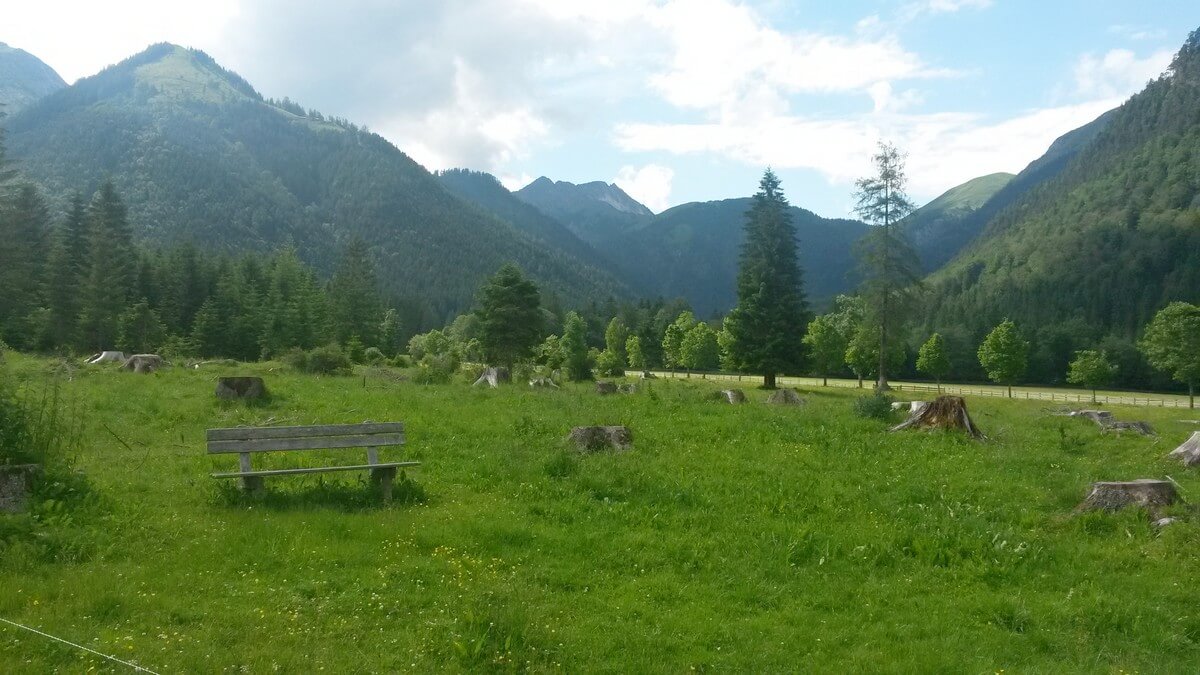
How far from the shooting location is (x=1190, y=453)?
1496cm

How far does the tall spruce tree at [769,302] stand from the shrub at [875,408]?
34096mm

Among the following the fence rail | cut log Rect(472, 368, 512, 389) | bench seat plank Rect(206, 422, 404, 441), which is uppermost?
bench seat plank Rect(206, 422, 404, 441)

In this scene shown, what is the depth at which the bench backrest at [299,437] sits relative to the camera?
9.96 meters

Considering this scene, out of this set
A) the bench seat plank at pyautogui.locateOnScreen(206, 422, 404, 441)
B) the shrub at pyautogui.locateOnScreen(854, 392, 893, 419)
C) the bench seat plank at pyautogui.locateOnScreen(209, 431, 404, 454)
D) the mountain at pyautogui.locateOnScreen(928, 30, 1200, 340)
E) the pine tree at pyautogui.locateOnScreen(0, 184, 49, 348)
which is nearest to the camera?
the bench seat plank at pyautogui.locateOnScreen(209, 431, 404, 454)

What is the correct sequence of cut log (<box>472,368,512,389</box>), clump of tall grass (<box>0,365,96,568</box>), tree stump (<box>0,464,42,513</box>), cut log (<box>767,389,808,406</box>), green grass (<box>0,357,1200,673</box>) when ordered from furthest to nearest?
1. cut log (<box>472,368,512,389</box>)
2. cut log (<box>767,389,808,406</box>)
3. tree stump (<box>0,464,42,513</box>)
4. clump of tall grass (<box>0,365,96,568</box>)
5. green grass (<box>0,357,1200,673</box>)

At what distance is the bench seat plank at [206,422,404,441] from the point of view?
32.9 feet

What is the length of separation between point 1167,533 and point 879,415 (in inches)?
396

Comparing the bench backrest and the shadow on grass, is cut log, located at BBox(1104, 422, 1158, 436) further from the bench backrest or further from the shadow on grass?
the bench backrest

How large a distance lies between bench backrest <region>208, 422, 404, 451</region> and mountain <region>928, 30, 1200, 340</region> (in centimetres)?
13966

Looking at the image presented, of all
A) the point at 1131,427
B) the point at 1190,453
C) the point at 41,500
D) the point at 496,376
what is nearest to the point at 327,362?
the point at 496,376

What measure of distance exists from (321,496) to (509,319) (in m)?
37.1

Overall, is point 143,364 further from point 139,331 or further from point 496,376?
point 139,331

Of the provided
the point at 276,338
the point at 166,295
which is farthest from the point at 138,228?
the point at 276,338

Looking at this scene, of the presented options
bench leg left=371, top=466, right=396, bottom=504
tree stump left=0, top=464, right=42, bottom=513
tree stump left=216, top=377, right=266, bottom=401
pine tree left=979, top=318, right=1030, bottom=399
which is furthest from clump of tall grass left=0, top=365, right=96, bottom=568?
pine tree left=979, top=318, right=1030, bottom=399
